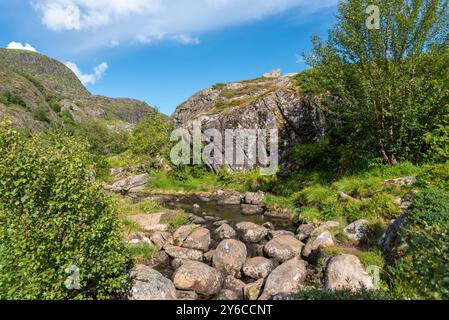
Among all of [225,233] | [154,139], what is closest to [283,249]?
[225,233]

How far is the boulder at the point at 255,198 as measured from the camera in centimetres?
3153

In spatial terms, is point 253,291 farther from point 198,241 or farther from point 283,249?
point 198,241

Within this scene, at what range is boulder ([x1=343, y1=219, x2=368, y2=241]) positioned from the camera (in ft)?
51.6

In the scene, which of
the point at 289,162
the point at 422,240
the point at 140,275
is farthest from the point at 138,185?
the point at 422,240

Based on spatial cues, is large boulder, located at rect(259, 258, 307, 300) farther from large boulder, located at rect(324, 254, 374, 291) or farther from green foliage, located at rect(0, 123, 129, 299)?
green foliage, located at rect(0, 123, 129, 299)

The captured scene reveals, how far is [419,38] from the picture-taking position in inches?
836

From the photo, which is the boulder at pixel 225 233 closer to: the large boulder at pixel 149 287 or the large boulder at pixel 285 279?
the large boulder at pixel 285 279

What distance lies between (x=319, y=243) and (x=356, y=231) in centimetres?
242

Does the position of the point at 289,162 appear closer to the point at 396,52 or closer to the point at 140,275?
the point at 396,52

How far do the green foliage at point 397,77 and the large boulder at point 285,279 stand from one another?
14117mm

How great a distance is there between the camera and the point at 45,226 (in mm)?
8164

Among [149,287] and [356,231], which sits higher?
[356,231]

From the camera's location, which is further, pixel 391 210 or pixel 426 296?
pixel 391 210
